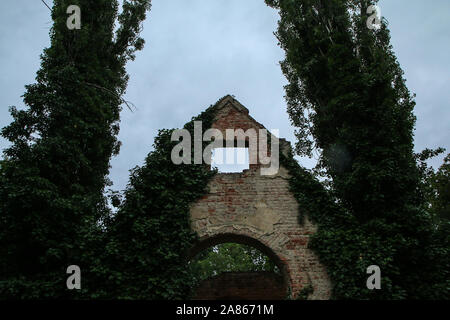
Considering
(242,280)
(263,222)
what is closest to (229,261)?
(242,280)

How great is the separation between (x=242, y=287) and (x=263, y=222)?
16.6 feet

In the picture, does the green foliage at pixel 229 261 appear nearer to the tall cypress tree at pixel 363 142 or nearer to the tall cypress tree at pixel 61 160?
the tall cypress tree at pixel 363 142

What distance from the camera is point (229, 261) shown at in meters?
28.9

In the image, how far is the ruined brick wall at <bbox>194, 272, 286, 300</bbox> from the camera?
11.9 m

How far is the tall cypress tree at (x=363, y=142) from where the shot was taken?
723 cm

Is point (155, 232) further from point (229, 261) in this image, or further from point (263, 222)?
point (229, 261)

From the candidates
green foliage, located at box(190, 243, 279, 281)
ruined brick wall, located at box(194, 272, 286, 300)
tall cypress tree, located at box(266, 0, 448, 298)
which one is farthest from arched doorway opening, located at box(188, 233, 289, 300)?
green foliage, located at box(190, 243, 279, 281)

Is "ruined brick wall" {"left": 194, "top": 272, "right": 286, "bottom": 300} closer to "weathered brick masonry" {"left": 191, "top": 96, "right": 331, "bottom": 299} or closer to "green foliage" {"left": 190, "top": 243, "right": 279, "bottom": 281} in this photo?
"weathered brick masonry" {"left": 191, "top": 96, "right": 331, "bottom": 299}

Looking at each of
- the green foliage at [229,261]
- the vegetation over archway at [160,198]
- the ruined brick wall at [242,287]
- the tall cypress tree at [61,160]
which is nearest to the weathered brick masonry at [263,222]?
the vegetation over archway at [160,198]

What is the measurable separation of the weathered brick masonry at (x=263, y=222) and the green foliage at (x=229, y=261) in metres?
20.6

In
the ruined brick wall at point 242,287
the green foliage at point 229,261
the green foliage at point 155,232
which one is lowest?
the green foliage at point 229,261
